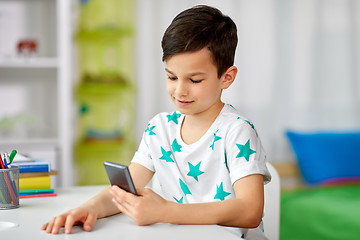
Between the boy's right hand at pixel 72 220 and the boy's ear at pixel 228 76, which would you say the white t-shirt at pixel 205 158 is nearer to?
the boy's ear at pixel 228 76

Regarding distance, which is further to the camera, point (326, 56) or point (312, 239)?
point (326, 56)

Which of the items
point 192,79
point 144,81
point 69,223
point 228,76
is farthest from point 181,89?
point 144,81

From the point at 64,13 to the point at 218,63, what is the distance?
1.87m

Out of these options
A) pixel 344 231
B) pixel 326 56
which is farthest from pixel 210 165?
pixel 326 56

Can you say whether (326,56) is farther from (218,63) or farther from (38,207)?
(38,207)

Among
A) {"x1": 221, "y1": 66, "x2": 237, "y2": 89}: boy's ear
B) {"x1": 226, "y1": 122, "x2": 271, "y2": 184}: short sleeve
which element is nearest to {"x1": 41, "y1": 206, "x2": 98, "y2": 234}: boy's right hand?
{"x1": 226, "y1": 122, "x2": 271, "y2": 184}: short sleeve

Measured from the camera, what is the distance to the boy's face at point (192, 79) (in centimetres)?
111

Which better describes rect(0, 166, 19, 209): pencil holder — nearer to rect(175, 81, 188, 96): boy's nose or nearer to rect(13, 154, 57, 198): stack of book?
rect(13, 154, 57, 198): stack of book

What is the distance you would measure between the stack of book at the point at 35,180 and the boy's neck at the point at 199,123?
33cm

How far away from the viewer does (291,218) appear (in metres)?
2.80

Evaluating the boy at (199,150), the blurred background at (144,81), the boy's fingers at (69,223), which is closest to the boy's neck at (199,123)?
the boy at (199,150)

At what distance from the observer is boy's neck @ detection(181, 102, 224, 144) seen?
1.22m

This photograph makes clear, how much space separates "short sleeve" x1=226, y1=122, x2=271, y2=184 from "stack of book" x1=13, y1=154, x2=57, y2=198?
421 millimetres

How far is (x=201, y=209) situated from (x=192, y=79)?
29 centimetres
